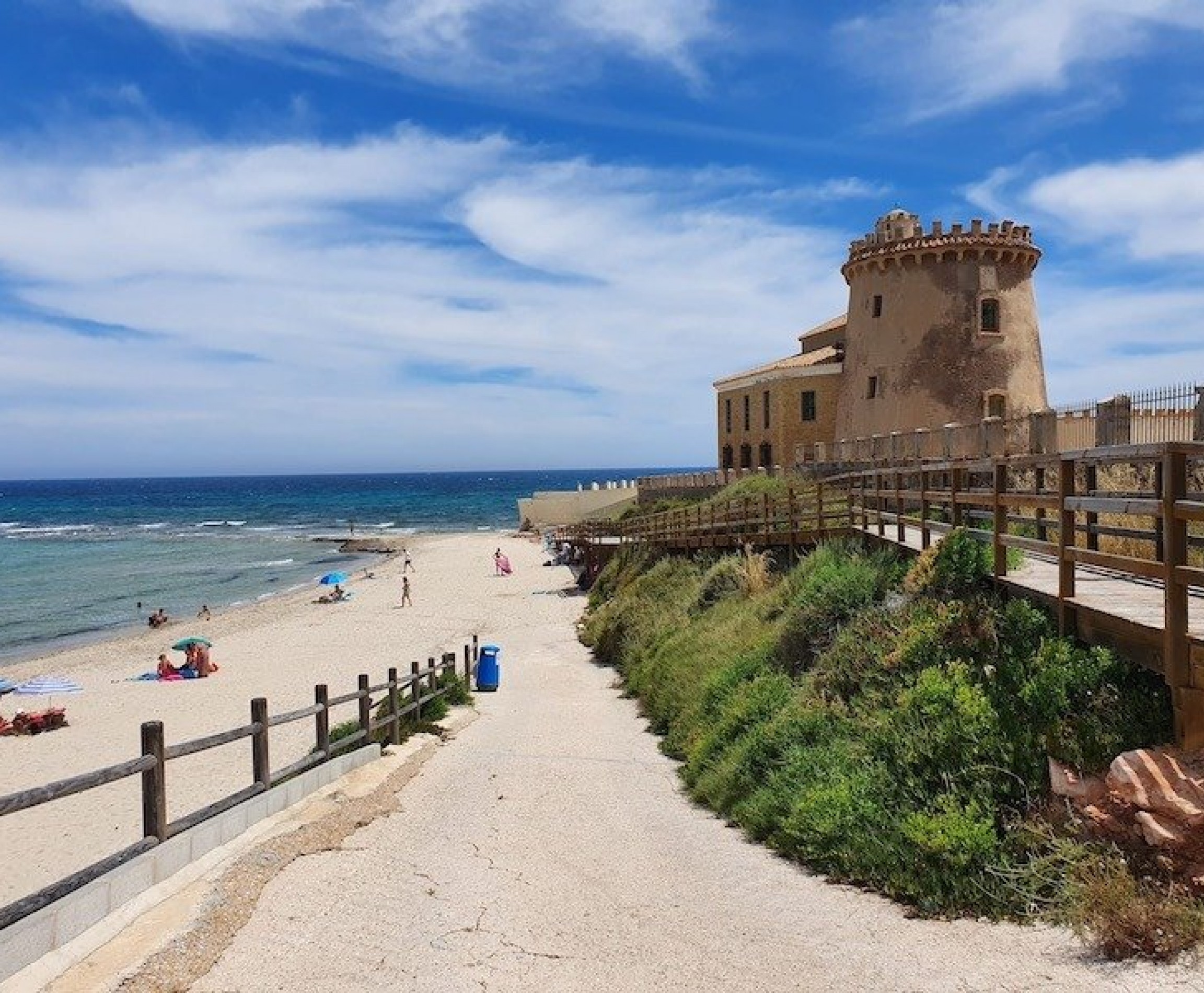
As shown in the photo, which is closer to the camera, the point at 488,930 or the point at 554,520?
the point at 488,930

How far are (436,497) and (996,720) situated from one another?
160052mm

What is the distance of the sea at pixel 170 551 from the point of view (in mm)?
42281

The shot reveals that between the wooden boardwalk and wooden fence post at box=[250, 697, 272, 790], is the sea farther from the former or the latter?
the wooden boardwalk

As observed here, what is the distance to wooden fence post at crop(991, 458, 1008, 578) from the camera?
925cm

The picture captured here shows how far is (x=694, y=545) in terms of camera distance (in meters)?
26.2

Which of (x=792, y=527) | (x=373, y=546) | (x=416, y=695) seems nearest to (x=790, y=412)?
(x=792, y=527)

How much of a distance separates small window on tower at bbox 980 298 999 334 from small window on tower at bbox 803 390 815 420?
7885 millimetres

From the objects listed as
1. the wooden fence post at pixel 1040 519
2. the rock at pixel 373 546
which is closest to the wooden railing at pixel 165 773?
the wooden fence post at pixel 1040 519

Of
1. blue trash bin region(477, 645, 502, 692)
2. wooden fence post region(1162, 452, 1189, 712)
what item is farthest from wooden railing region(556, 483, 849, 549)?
wooden fence post region(1162, 452, 1189, 712)

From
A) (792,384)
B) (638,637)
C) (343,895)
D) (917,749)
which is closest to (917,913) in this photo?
(917,749)

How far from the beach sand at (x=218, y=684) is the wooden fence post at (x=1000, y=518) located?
1080 centimetres

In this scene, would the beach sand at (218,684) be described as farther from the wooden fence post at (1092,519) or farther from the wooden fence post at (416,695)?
the wooden fence post at (1092,519)

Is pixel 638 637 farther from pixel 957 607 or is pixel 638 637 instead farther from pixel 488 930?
pixel 488 930

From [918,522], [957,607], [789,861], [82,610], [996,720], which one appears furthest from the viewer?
[82,610]
